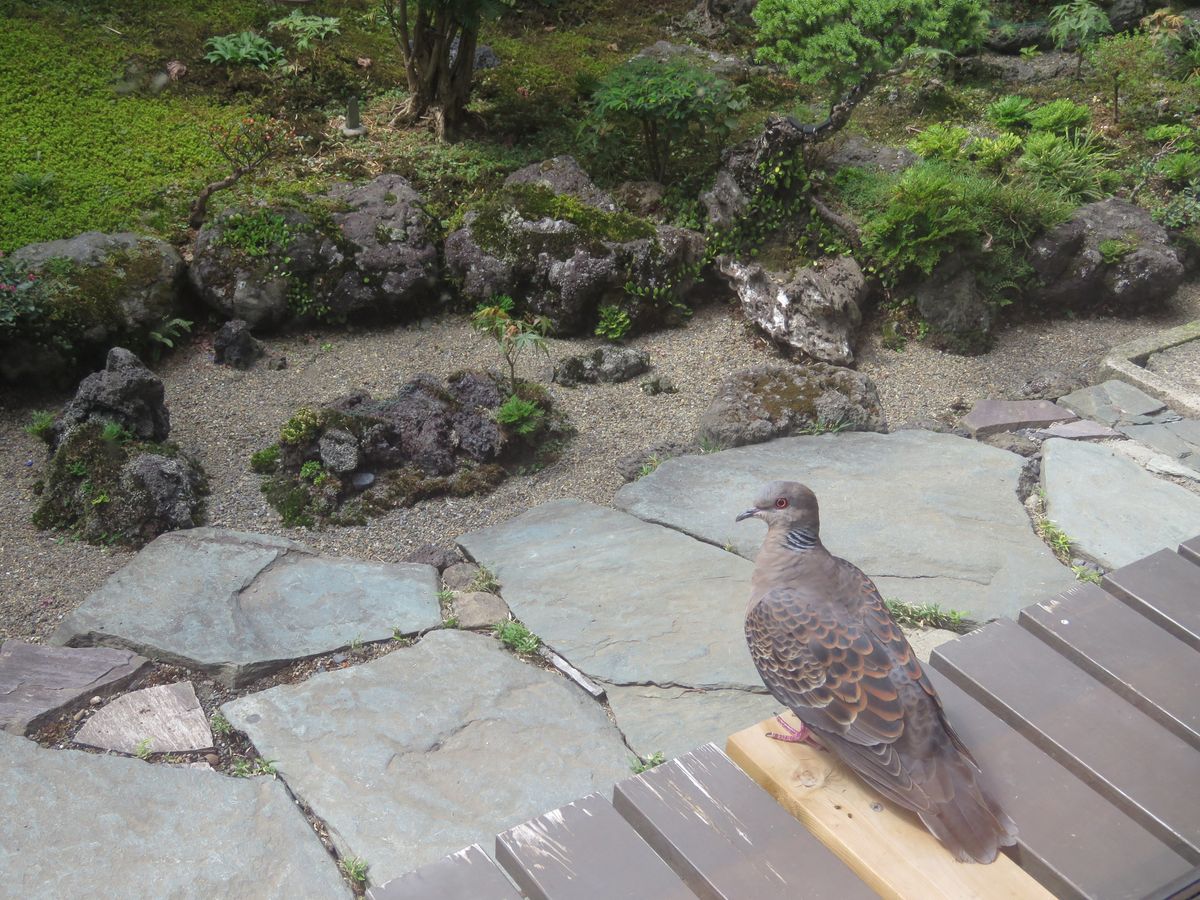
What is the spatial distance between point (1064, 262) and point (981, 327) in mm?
927

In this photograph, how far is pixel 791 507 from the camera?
3.23m

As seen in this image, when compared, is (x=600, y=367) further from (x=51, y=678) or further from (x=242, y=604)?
(x=51, y=678)

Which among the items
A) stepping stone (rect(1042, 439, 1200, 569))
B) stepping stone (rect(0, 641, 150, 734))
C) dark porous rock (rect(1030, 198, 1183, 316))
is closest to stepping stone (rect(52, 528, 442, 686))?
stepping stone (rect(0, 641, 150, 734))

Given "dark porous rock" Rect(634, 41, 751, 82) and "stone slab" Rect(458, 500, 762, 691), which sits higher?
"dark porous rock" Rect(634, 41, 751, 82)

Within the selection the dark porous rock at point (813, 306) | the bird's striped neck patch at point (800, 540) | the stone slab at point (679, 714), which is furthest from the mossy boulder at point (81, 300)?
the bird's striped neck patch at point (800, 540)

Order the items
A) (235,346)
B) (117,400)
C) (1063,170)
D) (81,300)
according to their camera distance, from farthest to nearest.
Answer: (1063,170)
(235,346)
(81,300)
(117,400)

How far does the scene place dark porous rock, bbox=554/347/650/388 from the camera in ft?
22.7

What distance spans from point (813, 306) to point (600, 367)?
1.57m

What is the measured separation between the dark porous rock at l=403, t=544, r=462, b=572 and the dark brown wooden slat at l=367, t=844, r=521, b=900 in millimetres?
3163

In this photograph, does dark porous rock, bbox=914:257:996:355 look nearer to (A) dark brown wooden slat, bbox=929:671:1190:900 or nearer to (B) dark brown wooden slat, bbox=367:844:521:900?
(A) dark brown wooden slat, bbox=929:671:1190:900

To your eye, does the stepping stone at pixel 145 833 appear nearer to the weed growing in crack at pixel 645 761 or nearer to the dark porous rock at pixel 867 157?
the weed growing in crack at pixel 645 761

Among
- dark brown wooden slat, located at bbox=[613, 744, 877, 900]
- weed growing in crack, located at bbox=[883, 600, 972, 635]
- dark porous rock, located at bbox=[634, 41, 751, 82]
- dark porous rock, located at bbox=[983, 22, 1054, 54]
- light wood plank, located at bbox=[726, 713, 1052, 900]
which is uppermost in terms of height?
dark porous rock, located at bbox=[983, 22, 1054, 54]

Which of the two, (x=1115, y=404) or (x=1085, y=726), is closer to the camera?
(x=1085, y=726)

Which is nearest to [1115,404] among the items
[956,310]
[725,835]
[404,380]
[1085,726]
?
[956,310]
